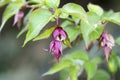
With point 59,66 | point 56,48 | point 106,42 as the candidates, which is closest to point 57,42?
point 56,48

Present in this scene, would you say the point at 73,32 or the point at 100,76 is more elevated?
the point at 73,32

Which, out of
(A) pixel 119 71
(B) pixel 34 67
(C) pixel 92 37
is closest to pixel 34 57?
(B) pixel 34 67

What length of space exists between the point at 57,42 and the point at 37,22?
0.07 metres

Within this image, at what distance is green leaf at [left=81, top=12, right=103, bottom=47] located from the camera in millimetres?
837

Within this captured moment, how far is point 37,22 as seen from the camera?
78 cm

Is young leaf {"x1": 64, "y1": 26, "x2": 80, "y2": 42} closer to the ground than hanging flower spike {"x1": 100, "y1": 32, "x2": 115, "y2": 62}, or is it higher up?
closer to the ground

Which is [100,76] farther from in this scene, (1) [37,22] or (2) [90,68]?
(1) [37,22]

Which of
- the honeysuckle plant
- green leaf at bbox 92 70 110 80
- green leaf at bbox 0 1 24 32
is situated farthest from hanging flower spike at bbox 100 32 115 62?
green leaf at bbox 92 70 110 80

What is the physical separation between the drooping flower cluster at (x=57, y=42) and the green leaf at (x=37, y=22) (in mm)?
45

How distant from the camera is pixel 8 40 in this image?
291 cm

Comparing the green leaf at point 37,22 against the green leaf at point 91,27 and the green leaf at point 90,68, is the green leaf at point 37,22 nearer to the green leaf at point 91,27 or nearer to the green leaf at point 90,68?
the green leaf at point 91,27

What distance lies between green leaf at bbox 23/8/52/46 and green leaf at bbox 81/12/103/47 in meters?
0.09

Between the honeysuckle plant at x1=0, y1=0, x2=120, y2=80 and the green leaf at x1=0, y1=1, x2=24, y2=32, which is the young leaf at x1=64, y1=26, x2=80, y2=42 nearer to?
the honeysuckle plant at x1=0, y1=0, x2=120, y2=80

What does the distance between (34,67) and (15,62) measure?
0.59 ft
